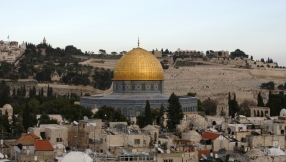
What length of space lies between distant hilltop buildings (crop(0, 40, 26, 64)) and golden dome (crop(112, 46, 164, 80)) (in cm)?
4085

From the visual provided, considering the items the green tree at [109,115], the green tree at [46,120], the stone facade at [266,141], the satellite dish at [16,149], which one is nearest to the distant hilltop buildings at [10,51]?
the green tree at [109,115]

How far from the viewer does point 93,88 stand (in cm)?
6869

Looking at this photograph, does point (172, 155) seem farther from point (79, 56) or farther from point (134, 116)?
point (79, 56)

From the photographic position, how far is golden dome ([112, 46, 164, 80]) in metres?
41.1

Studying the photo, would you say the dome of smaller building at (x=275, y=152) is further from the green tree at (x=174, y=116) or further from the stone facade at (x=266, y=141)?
the green tree at (x=174, y=116)

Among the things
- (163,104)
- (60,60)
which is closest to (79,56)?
(60,60)

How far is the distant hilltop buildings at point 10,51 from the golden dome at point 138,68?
40850 millimetres

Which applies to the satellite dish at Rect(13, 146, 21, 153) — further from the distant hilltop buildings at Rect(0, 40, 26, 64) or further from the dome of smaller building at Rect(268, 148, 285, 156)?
the distant hilltop buildings at Rect(0, 40, 26, 64)

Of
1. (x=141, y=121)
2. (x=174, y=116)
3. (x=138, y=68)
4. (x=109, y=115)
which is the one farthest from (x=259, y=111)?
(x=109, y=115)

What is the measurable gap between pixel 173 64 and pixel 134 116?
153 ft

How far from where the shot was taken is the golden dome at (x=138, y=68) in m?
41.1

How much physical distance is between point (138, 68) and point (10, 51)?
158 ft

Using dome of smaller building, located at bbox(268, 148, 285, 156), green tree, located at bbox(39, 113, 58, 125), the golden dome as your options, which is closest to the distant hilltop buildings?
the golden dome

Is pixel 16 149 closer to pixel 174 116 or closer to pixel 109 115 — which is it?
pixel 109 115
